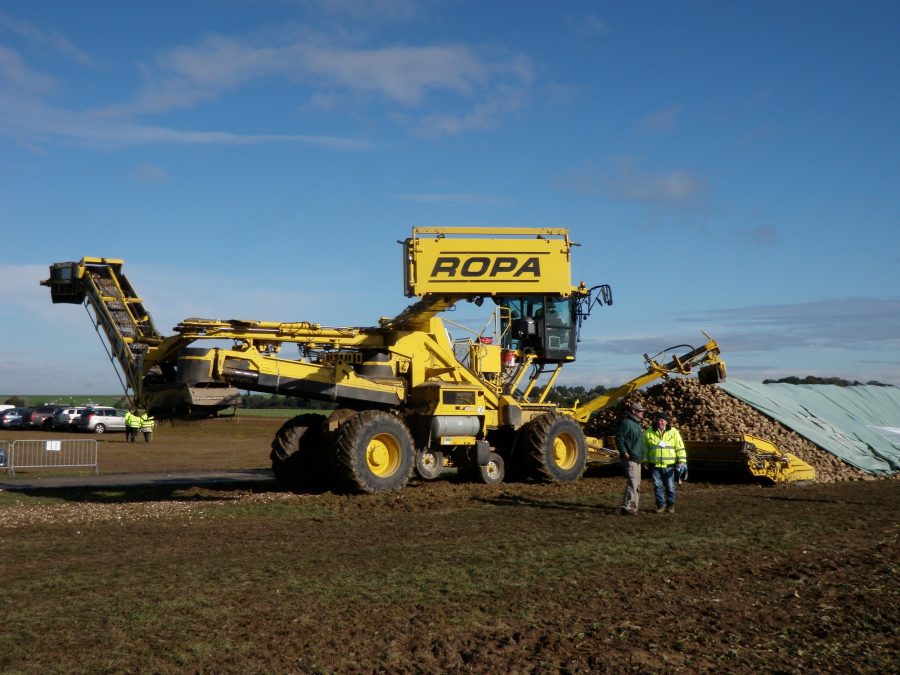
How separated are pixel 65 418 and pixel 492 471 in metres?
40.0

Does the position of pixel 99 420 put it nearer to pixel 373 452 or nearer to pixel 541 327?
pixel 541 327

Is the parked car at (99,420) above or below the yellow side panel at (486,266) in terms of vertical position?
below

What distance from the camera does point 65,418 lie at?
52406 millimetres

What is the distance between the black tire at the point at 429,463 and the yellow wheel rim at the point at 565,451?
2523 mm

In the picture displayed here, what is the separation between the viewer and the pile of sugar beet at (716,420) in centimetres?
2084

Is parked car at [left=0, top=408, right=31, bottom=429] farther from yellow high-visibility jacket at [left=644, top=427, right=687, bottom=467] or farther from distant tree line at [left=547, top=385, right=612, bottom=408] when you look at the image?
yellow high-visibility jacket at [left=644, top=427, right=687, bottom=467]

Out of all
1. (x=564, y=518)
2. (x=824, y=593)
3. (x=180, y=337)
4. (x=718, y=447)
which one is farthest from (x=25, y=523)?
(x=718, y=447)

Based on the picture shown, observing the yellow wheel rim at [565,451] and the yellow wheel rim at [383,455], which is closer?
the yellow wheel rim at [383,455]

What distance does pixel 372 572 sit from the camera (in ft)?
32.9

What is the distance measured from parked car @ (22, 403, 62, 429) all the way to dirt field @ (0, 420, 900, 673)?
4045 centimetres

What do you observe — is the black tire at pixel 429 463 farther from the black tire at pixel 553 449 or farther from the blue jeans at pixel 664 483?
the blue jeans at pixel 664 483

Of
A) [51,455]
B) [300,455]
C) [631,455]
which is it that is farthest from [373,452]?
[51,455]

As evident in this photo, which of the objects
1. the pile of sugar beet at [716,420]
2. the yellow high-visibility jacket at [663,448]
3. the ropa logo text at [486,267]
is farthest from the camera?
the pile of sugar beet at [716,420]

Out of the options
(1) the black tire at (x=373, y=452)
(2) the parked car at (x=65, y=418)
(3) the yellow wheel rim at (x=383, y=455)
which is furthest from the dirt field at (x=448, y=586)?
(2) the parked car at (x=65, y=418)
